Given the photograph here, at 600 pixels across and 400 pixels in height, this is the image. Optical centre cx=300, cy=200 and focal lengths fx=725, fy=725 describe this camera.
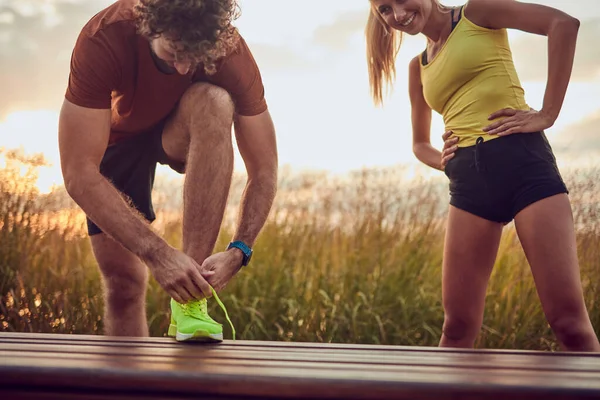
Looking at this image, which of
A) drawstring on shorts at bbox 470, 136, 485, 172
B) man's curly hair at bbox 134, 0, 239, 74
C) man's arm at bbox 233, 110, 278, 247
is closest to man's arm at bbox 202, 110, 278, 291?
man's arm at bbox 233, 110, 278, 247

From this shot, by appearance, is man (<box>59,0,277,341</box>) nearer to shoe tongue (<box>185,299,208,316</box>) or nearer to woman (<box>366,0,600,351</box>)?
shoe tongue (<box>185,299,208,316</box>)

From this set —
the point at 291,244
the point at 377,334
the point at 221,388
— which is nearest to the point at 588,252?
the point at 377,334

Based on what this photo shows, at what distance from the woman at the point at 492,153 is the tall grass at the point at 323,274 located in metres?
1.05

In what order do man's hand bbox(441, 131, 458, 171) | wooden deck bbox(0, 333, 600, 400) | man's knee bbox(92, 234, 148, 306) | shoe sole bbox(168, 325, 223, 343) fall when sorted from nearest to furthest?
1. wooden deck bbox(0, 333, 600, 400)
2. shoe sole bbox(168, 325, 223, 343)
3. man's hand bbox(441, 131, 458, 171)
4. man's knee bbox(92, 234, 148, 306)

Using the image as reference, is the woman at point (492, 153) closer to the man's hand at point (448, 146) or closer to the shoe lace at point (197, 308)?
the man's hand at point (448, 146)

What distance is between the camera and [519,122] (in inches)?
85.8

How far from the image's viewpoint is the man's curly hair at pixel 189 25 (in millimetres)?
2062

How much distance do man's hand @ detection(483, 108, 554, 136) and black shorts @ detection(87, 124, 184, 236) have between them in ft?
3.68

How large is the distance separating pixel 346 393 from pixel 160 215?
298 centimetres

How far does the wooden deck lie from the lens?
1198mm

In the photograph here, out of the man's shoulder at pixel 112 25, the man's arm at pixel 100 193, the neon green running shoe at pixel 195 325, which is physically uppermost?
the man's shoulder at pixel 112 25

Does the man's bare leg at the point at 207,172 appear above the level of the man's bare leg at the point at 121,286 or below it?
above

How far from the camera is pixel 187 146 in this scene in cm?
239

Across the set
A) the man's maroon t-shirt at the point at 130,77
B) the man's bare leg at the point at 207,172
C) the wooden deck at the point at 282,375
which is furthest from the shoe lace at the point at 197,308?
the man's maroon t-shirt at the point at 130,77
